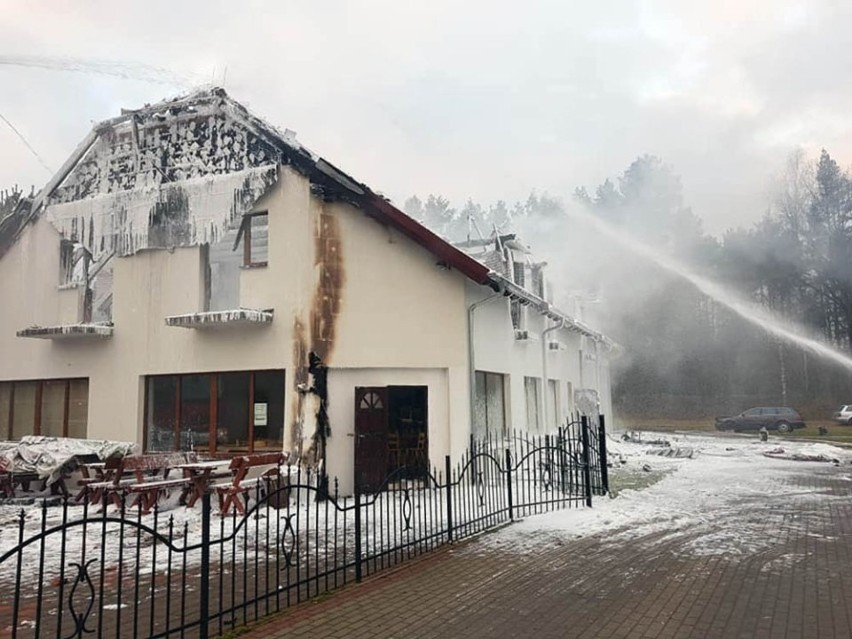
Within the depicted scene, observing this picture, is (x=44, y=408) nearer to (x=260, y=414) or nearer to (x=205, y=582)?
(x=260, y=414)

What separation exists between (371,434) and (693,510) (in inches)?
232

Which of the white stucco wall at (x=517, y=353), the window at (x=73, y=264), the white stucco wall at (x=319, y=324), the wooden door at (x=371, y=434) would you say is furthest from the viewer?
the window at (x=73, y=264)

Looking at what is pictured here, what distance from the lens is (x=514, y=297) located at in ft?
50.6

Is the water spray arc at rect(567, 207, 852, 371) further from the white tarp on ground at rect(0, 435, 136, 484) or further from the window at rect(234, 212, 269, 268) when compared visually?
the white tarp on ground at rect(0, 435, 136, 484)

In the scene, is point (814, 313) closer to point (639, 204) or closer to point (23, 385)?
point (639, 204)

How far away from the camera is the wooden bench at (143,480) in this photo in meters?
10.5

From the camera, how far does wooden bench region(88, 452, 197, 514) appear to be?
10.5 meters

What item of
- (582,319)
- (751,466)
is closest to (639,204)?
(582,319)

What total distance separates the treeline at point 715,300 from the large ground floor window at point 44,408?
2224 centimetres

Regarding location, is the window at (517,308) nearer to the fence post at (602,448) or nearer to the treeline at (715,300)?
the fence post at (602,448)

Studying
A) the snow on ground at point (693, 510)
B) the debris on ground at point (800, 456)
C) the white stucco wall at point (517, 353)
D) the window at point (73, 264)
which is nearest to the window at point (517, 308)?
the white stucco wall at point (517, 353)

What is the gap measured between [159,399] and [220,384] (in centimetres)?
177

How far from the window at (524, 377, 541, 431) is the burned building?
86.4 inches

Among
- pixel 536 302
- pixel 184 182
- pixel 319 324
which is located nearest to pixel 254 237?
pixel 184 182
